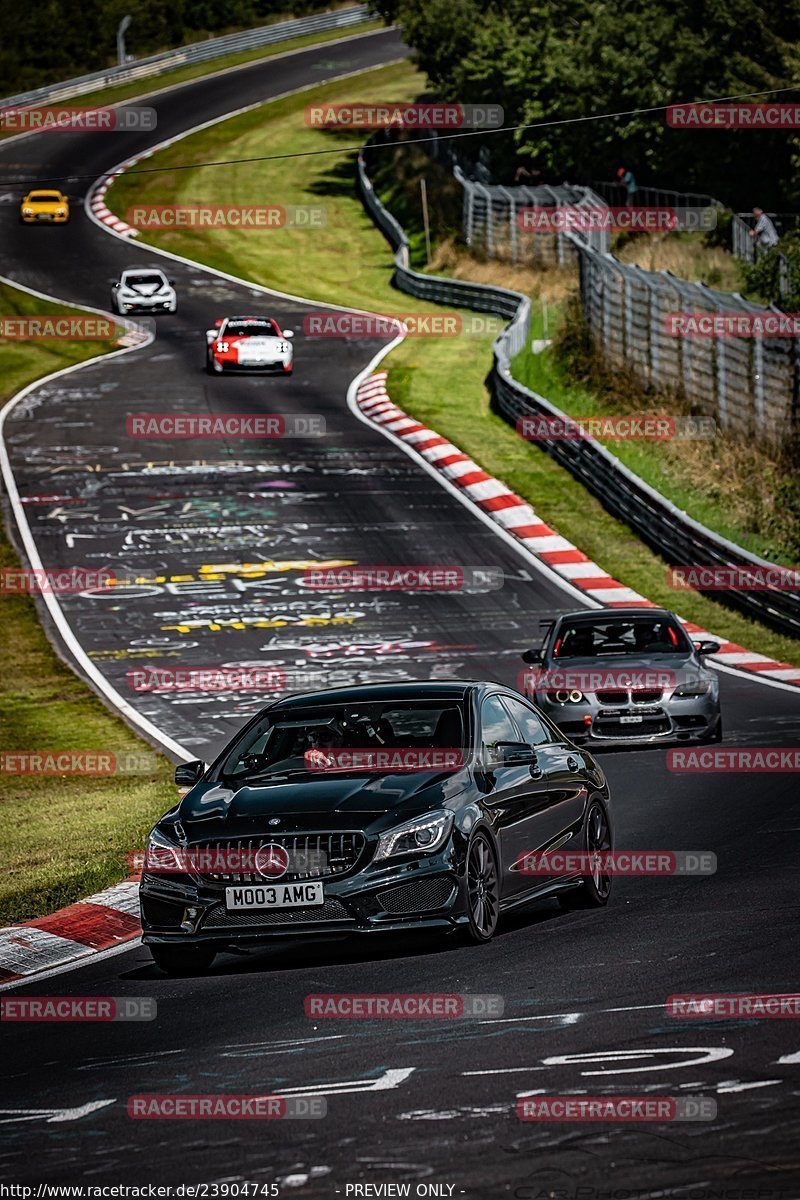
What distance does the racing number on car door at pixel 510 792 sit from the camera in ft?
33.9

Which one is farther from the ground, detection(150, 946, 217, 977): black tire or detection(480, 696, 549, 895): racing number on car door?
detection(480, 696, 549, 895): racing number on car door

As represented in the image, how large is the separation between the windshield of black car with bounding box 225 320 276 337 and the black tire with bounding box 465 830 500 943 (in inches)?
1397

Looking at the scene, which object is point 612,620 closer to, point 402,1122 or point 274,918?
point 274,918

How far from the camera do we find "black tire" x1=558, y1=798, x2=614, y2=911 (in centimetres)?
1113

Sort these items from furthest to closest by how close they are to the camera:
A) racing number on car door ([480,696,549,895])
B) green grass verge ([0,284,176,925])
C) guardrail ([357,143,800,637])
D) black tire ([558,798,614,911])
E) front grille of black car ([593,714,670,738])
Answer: guardrail ([357,143,800,637]) → front grille of black car ([593,714,670,738]) → green grass verge ([0,284,176,925]) → black tire ([558,798,614,911]) → racing number on car door ([480,696,549,895])

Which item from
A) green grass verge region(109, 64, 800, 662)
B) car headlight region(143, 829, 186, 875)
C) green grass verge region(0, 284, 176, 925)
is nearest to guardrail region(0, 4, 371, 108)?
green grass verge region(109, 64, 800, 662)

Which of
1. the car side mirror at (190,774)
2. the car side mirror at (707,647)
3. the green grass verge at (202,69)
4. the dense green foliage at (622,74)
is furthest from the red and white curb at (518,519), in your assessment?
the green grass verge at (202,69)

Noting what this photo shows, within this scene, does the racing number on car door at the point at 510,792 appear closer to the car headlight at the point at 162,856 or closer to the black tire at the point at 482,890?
the black tire at the point at 482,890

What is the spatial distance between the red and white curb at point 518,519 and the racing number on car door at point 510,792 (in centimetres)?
1160

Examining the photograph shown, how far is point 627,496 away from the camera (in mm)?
31859

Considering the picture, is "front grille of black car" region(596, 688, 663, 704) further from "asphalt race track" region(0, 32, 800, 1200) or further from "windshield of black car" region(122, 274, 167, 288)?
"windshield of black car" region(122, 274, 167, 288)

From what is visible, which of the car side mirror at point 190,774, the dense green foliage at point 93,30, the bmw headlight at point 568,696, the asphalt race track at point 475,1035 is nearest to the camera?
the asphalt race track at point 475,1035

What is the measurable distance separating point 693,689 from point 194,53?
284 ft

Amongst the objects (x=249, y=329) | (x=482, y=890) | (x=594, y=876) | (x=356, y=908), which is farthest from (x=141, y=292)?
(x=356, y=908)
